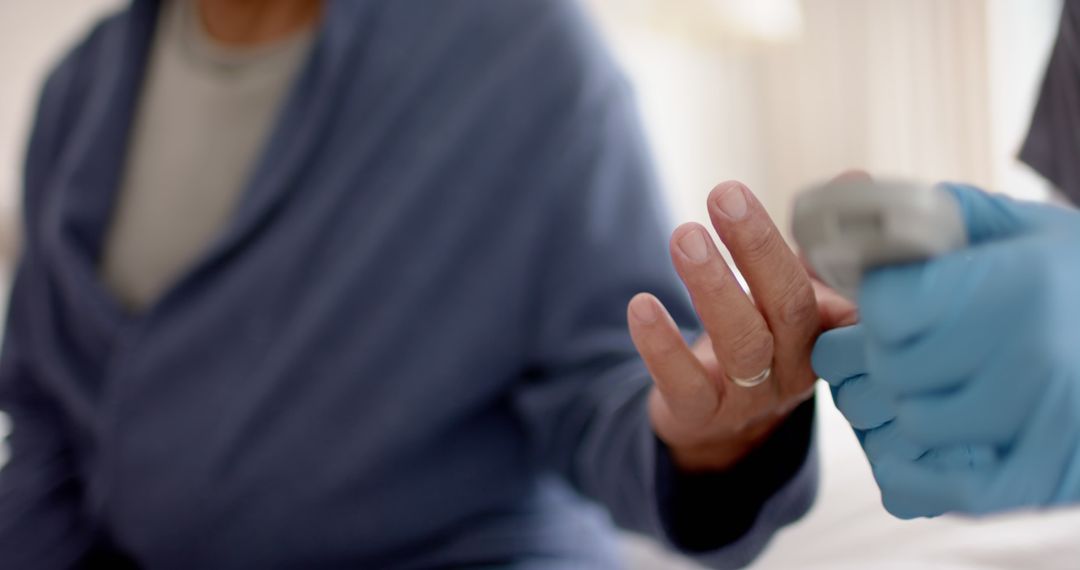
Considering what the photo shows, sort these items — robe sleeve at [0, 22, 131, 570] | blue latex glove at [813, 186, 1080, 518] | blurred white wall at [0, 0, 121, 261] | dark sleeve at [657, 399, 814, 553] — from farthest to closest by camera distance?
1. blurred white wall at [0, 0, 121, 261]
2. robe sleeve at [0, 22, 131, 570]
3. dark sleeve at [657, 399, 814, 553]
4. blue latex glove at [813, 186, 1080, 518]

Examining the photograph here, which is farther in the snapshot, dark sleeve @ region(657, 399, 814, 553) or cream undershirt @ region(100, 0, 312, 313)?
cream undershirt @ region(100, 0, 312, 313)

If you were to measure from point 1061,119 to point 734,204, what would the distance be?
457mm

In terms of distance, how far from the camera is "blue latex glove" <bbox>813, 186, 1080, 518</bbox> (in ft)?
0.59

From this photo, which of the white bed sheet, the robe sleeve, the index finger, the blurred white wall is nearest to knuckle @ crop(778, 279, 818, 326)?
the index finger

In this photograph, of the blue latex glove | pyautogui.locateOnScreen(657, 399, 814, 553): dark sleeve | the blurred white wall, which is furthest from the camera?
the blurred white wall

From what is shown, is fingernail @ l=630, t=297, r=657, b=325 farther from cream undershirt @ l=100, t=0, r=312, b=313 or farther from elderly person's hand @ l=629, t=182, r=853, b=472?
cream undershirt @ l=100, t=0, r=312, b=313

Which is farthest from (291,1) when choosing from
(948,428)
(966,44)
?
(966,44)

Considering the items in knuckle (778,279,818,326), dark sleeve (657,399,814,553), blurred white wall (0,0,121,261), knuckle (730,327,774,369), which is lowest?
dark sleeve (657,399,814,553)

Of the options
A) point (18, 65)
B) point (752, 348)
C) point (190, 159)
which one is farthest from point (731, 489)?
point (18, 65)

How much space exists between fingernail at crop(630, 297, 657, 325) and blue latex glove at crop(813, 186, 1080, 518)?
8cm

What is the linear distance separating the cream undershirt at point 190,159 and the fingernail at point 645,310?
12.4 inches

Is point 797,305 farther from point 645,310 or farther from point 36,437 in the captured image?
point 36,437

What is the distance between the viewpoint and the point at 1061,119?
55 centimetres

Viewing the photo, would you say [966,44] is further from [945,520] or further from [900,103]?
[945,520]
